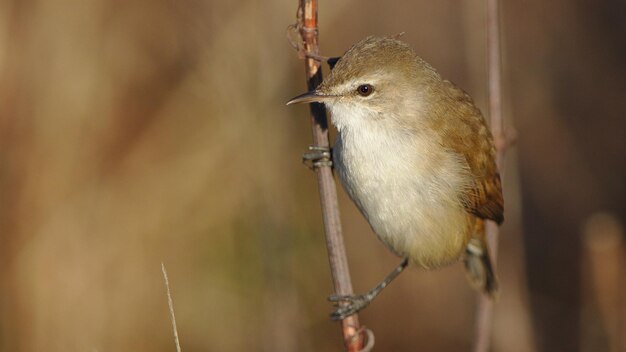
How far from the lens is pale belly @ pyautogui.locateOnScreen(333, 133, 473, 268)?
11.6 feet

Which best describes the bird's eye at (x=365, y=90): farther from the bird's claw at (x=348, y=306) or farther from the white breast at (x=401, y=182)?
→ the bird's claw at (x=348, y=306)

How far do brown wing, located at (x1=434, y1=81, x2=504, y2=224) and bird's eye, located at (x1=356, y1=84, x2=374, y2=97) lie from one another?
14.0 inches

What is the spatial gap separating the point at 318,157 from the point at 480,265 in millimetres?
1461

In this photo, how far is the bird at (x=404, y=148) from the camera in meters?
3.52

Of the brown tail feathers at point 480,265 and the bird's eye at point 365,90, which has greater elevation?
the bird's eye at point 365,90

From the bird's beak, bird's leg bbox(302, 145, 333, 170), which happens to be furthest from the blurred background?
the bird's beak

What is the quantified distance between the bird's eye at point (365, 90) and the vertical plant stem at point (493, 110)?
1.71 feet

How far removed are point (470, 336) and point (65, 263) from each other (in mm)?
2910

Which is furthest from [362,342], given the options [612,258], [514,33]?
[514,33]

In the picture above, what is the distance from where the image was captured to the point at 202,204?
587 cm

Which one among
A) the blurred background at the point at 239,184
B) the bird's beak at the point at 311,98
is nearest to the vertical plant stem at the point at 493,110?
the bird's beak at the point at 311,98

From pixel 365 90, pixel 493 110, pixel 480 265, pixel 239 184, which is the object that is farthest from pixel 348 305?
pixel 239 184

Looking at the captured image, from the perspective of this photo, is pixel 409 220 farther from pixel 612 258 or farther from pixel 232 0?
pixel 232 0

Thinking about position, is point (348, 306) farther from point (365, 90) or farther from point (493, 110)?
point (493, 110)
